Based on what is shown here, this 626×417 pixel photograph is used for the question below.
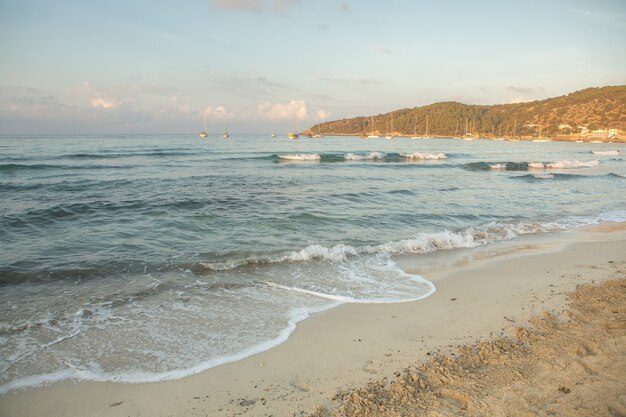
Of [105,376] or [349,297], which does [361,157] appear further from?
[105,376]

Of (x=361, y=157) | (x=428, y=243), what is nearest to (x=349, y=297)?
(x=428, y=243)

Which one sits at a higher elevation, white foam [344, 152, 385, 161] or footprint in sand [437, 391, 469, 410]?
white foam [344, 152, 385, 161]

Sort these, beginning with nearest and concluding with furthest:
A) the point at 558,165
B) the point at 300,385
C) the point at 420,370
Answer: the point at 300,385
the point at 420,370
the point at 558,165

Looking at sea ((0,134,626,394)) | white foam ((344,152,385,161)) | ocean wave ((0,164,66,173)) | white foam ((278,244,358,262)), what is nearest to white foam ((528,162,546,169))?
white foam ((344,152,385,161))

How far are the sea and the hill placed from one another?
5314 inches

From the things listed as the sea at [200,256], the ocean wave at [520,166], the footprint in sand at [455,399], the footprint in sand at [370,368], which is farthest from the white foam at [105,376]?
the ocean wave at [520,166]

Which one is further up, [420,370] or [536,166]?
[536,166]

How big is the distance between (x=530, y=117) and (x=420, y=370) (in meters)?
179

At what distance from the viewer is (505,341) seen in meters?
4.61

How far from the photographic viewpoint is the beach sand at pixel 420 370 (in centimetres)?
338

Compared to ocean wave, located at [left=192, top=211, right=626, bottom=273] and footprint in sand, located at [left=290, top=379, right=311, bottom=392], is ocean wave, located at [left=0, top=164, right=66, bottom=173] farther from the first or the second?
footprint in sand, located at [left=290, top=379, right=311, bottom=392]

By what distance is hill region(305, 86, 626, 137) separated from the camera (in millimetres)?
127506

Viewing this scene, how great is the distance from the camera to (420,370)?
3951 mm

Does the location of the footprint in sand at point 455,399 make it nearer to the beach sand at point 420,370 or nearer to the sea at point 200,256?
the beach sand at point 420,370
